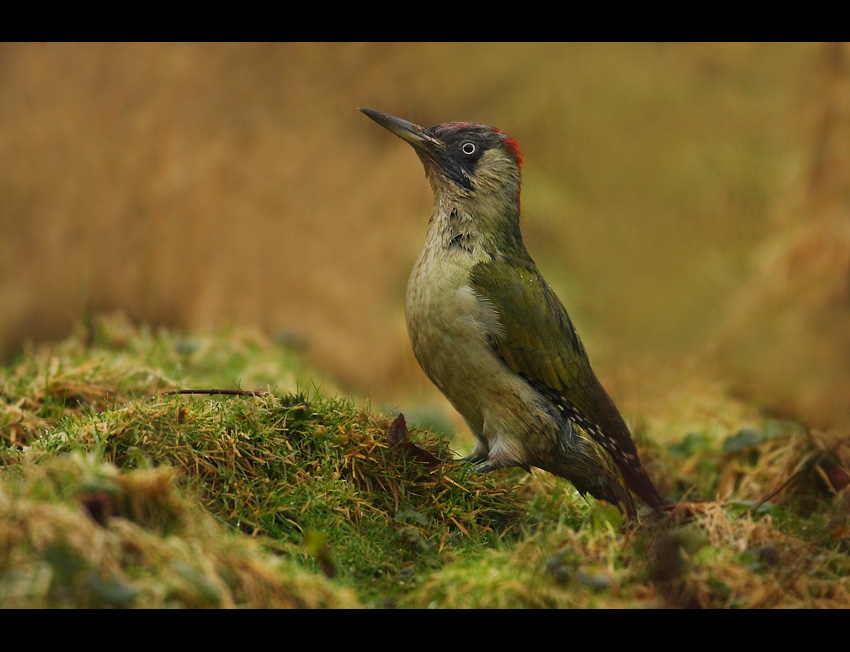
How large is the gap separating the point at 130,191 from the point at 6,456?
7.28m

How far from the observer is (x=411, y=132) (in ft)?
15.7

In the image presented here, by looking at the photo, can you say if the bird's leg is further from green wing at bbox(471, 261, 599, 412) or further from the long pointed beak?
the long pointed beak

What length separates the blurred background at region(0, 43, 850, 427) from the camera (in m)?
9.34

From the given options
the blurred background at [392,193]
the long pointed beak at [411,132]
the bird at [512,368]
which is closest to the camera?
the bird at [512,368]

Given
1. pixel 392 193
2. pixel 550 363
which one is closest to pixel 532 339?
pixel 550 363

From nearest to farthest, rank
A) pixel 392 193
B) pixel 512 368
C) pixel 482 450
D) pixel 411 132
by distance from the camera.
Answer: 1. pixel 512 368
2. pixel 482 450
3. pixel 411 132
4. pixel 392 193

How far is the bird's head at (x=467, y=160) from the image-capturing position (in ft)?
15.7

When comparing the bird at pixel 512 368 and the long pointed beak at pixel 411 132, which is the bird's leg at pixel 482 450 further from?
the long pointed beak at pixel 411 132

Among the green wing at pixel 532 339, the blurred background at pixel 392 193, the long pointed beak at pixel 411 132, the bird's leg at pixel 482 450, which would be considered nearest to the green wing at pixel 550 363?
the green wing at pixel 532 339

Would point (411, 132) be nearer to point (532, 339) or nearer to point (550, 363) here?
point (532, 339)

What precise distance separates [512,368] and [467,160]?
1.19m

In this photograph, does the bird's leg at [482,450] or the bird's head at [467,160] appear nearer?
the bird's leg at [482,450]

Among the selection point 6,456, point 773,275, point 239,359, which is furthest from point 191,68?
point 6,456

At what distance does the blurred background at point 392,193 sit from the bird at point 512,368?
3690 millimetres
